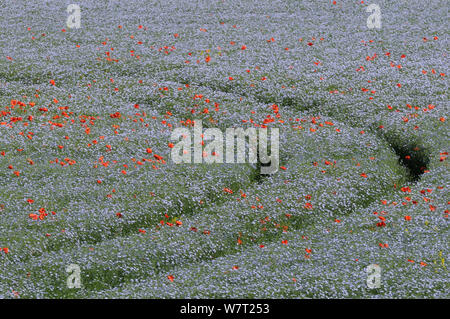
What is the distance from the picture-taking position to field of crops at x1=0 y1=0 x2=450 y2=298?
2120 centimetres

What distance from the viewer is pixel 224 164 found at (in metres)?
28.5

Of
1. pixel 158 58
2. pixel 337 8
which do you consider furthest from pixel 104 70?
pixel 337 8

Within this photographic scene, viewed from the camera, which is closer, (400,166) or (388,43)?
(400,166)

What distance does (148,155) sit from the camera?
29234 millimetres

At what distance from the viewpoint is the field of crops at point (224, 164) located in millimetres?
21203

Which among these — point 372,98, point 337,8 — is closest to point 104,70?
point 372,98

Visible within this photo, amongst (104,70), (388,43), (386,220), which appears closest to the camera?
(386,220)

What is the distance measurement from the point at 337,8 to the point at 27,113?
103 feet

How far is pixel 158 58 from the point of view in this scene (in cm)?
4119

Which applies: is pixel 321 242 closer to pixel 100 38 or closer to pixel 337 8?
pixel 100 38
